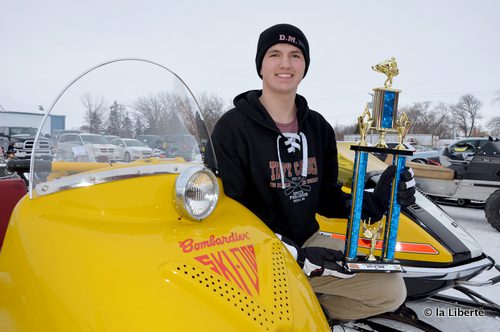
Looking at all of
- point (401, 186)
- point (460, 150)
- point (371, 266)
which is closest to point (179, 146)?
point (371, 266)

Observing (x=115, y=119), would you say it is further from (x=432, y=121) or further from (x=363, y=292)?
(x=432, y=121)

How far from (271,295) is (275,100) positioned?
121 cm

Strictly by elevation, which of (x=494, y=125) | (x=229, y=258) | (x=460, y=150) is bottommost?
(x=229, y=258)

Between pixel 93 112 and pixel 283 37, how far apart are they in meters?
1.08

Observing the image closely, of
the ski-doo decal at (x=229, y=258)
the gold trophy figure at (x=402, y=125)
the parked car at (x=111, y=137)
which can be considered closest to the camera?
the ski-doo decal at (x=229, y=258)

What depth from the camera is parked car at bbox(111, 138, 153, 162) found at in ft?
5.13

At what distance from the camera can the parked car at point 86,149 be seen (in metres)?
1.54

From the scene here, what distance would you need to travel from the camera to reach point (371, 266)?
1.99m

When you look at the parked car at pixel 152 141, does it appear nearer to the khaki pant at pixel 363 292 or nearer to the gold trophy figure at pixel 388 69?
the khaki pant at pixel 363 292

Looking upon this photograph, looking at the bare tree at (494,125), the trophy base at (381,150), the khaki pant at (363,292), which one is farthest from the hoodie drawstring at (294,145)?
the bare tree at (494,125)

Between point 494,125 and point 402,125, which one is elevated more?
point 494,125

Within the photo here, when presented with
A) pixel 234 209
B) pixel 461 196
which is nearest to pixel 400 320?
pixel 234 209

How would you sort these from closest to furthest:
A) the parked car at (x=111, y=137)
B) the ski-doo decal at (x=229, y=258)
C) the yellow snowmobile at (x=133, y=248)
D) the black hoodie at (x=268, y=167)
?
the yellow snowmobile at (x=133, y=248) → the ski-doo decal at (x=229, y=258) → the parked car at (x=111, y=137) → the black hoodie at (x=268, y=167)

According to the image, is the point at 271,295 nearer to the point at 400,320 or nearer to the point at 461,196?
the point at 400,320
